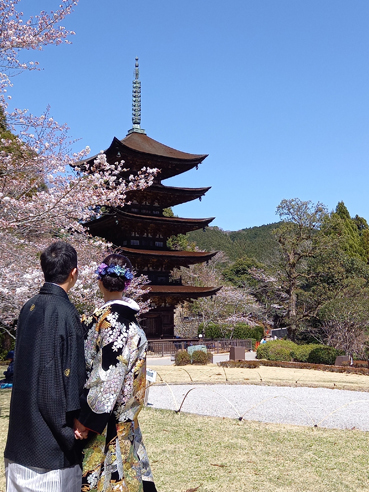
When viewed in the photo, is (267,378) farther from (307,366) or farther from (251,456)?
(251,456)

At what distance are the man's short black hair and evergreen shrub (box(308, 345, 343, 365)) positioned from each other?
19.4 meters

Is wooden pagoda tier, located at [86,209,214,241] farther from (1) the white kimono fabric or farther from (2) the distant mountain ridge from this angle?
(2) the distant mountain ridge

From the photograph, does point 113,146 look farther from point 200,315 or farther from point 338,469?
point 338,469

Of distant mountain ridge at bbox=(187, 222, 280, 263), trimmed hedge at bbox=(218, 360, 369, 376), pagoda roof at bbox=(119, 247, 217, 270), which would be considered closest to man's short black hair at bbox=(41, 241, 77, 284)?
trimmed hedge at bbox=(218, 360, 369, 376)

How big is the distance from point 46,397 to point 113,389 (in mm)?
368

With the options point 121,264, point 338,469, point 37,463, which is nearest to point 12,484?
point 37,463

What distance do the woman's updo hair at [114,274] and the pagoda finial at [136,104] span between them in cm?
2623

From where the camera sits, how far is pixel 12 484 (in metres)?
2.53

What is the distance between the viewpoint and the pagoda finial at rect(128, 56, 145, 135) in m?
28.5

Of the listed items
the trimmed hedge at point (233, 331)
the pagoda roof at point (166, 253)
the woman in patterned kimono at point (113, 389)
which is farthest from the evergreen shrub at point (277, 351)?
the woman in patterned kimono at point (113, 389)

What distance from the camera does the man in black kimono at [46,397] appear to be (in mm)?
2439

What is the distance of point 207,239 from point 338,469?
5809 centimetres

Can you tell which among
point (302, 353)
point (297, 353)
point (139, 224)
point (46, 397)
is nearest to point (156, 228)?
point (139, 224)

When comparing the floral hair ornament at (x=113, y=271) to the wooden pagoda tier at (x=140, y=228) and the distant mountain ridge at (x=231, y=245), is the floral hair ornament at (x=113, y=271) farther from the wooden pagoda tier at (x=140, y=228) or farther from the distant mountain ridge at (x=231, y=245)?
the distant mountain ridge at (x=231, y=245)
